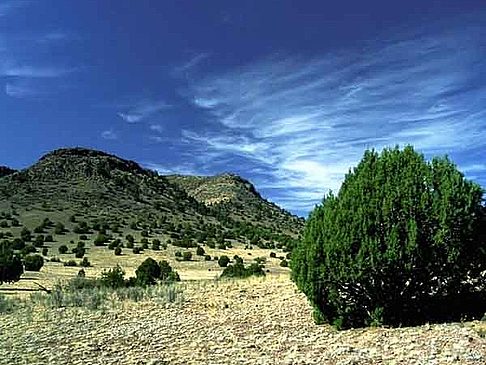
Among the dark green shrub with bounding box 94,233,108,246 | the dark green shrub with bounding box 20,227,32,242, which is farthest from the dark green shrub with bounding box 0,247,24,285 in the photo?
the dark green shrub with bounding box 20,227,32,242

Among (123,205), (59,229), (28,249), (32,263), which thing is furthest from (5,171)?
(32,263)

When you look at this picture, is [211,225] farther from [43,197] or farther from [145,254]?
[145,254]

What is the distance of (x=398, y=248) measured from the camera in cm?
1503

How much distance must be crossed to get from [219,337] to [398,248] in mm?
4781

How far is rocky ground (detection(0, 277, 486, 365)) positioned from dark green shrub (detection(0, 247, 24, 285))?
10.1 meters

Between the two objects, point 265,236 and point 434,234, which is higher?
point 265,236

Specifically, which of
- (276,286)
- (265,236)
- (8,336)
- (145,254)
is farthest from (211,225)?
(8,336)

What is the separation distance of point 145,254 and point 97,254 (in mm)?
4258

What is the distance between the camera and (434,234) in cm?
1525

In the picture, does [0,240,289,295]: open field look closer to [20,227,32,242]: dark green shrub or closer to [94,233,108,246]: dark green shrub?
[94,233,108,246]: dark green shrub

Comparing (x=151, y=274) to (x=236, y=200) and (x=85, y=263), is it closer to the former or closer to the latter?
(x=85, y=263)

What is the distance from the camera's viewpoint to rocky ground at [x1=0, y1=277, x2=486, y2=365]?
13250 mm

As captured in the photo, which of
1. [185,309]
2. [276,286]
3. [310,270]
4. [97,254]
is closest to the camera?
[310,270]

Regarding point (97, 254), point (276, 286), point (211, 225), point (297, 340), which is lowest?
point (297, 340)
